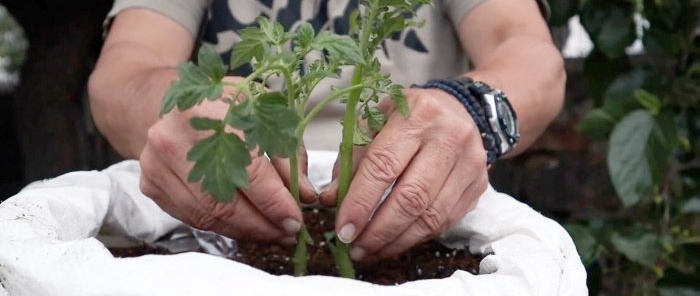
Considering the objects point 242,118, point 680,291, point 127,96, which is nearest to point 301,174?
point 242,118

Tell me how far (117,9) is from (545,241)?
493mm

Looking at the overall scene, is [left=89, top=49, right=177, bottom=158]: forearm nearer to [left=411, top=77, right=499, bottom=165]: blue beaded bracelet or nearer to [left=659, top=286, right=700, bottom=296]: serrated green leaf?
[left=411, top=77, right=499, bottom=165]: blue beaded bracelet

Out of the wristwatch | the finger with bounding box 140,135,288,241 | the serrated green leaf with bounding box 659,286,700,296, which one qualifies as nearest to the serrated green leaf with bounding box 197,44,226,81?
the finger with bounding box 140,135,288,241

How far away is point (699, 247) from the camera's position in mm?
1052

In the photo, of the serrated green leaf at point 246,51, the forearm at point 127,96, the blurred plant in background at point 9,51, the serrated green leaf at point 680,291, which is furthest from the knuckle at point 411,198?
the blurred plant in background at point 9,51

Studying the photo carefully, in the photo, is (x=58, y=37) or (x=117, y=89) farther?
(x=58, y=37)

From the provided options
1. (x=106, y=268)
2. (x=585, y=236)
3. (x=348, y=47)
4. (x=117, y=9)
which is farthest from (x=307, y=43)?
(x=585, y=236)

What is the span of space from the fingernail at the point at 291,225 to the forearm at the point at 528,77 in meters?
0.21

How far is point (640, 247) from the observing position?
1013 mm

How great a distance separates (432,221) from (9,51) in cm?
156

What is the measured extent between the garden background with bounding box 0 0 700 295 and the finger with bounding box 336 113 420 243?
582 millimetres

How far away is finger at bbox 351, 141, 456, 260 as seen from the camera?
1.46ft

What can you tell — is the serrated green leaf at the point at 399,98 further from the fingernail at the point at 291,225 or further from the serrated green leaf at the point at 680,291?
the serrated green leaf at the point at 680,291

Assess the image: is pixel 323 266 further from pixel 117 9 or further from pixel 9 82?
pixel 9 82
